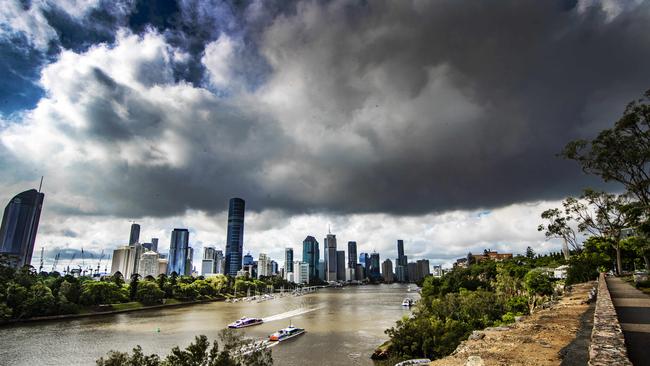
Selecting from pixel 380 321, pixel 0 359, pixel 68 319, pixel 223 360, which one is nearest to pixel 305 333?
pixel 380 321

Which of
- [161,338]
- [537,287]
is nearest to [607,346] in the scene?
[537,287]

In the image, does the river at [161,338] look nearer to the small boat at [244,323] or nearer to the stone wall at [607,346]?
the small boat at [244,323]

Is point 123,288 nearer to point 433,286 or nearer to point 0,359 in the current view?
point 0,359

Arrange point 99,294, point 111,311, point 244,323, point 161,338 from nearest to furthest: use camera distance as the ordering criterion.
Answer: point 161,338 → point 244,323 → point 111,311 → point 99,294

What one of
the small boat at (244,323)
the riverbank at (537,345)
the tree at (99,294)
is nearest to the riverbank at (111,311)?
the tree at (99,294)

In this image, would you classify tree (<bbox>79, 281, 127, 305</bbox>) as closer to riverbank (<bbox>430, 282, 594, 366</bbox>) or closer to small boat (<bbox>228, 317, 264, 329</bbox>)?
small boat (<bbox>228, 317, 264, 329</bbox>)

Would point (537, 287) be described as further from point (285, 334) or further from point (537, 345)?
point (537, 345)

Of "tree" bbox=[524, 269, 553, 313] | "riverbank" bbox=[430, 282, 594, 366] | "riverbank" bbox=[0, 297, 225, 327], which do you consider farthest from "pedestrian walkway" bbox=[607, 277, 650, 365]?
"riverbank" bbox=[0, 297, 225, 327]
